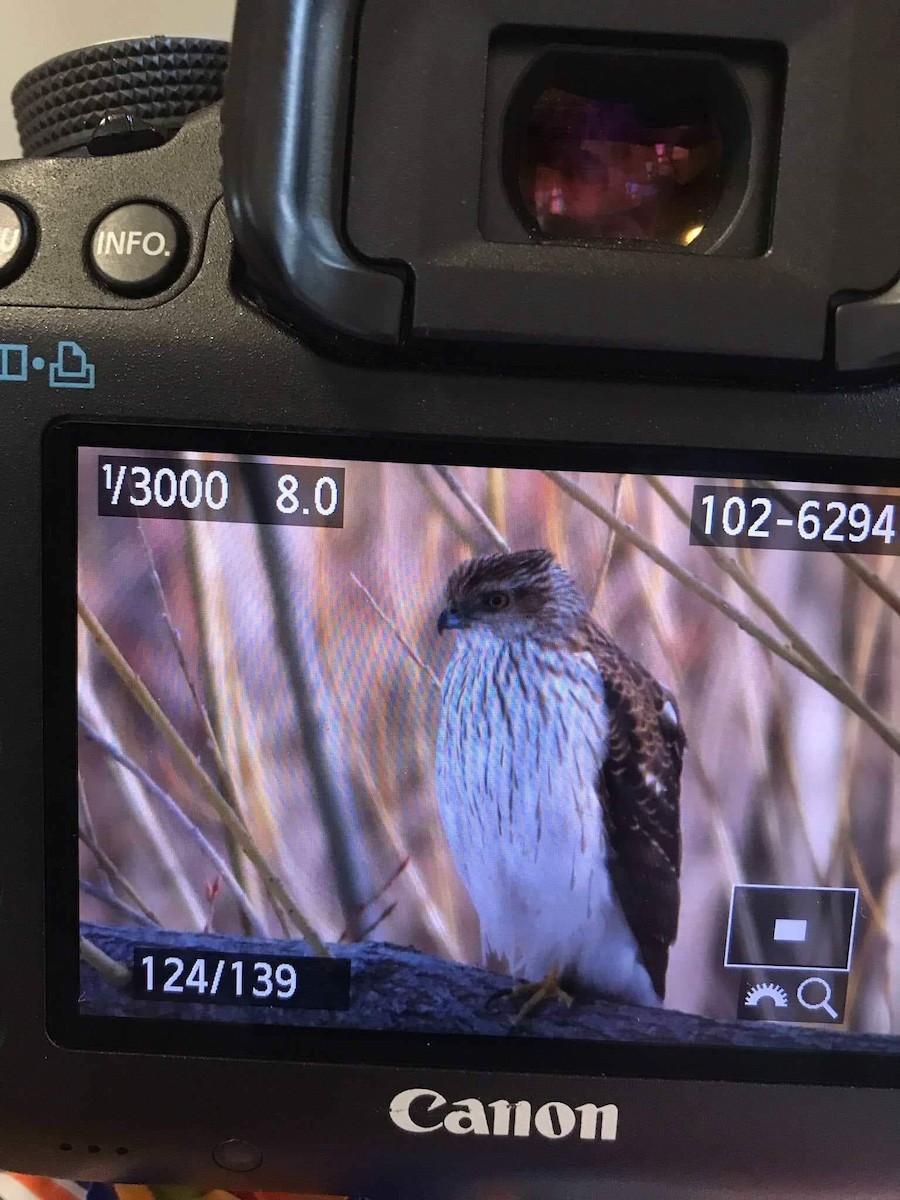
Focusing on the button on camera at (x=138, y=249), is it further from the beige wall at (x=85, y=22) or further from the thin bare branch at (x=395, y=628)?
the beige wall at (x=85, y=22)

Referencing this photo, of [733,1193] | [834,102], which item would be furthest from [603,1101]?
[834,102]

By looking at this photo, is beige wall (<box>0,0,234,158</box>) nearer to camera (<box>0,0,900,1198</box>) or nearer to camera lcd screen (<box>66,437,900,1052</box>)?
camera (<box>0,0,900,1198</box>)

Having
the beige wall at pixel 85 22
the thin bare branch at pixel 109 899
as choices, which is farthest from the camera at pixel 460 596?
the beige wall at pixel 85 22

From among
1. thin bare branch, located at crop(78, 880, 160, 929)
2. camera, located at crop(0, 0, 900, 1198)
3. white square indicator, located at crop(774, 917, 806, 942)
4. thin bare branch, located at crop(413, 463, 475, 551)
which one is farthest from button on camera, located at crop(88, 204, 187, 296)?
white square indicator, located at crop(774, 917, 806, 942)

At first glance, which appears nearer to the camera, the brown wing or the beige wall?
the brown wing

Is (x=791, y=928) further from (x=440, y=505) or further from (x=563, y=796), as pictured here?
(x=440, y=505)

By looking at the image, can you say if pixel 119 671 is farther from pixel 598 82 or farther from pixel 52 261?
pixel 598 82

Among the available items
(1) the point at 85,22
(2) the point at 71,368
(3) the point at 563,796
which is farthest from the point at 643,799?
(1) the point at 85,22
